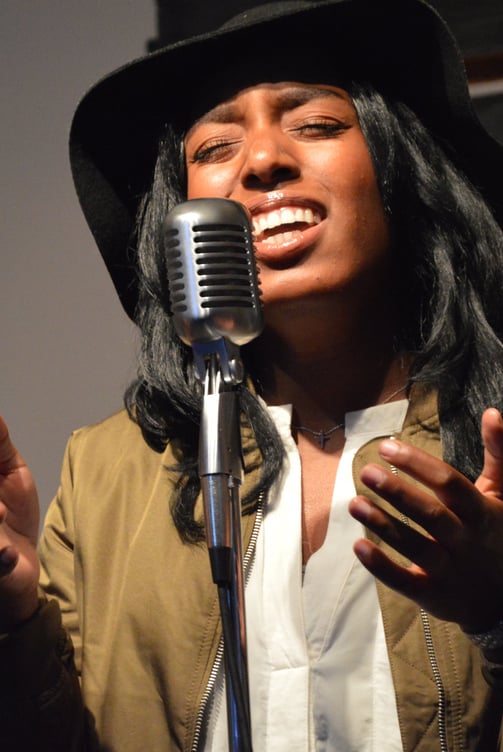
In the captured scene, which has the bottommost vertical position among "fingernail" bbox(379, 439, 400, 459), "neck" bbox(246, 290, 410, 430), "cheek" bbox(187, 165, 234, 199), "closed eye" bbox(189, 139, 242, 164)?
"neck" bbox(246, 290, 410, 430)

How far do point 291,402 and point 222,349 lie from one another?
2.68 ft

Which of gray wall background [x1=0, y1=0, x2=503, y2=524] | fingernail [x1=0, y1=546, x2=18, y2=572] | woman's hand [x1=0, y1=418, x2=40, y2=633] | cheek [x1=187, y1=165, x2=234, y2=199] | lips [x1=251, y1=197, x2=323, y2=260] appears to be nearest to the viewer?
fingernail [x1=0, y1=546, x2=18, y2=572]

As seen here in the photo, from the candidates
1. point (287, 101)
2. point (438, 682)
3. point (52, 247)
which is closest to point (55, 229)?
point (52, 247)

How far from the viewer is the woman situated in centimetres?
176

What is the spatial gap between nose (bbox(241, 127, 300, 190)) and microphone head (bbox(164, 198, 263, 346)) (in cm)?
63

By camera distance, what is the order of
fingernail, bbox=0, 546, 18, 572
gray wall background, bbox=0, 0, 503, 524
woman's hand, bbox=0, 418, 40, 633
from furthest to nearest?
gray wall background, bbox=0, 0, 503, 524
woman's hand, bbox=0, 418, 40, 633
fingernail, bbox=0, 546, 18, 572

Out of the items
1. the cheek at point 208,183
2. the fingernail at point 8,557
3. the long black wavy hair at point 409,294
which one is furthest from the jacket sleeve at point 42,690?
the cheek at point 208,183

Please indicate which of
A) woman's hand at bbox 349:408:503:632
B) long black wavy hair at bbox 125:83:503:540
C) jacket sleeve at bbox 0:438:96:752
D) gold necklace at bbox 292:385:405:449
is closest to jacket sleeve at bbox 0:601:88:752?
jacket sleeve at bbox 0:438:96:752

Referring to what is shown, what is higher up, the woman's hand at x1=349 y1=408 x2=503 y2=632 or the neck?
the woman's hand at x1=349 y1=408 x2=503 y2=632

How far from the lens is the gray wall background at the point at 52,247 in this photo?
8.21 ft

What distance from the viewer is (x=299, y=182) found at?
1959mm

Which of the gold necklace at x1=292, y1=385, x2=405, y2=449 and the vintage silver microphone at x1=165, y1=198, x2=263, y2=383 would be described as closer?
the vintage silver microphone at x1=165, y1=198, x2=263, y2=383

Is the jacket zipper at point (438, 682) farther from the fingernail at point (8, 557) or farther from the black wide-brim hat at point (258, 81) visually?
the black wide-brim hat at point (258, 81)

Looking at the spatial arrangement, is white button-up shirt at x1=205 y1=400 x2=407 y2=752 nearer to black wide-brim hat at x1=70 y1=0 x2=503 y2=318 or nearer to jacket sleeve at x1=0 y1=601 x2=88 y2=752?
jacket sleeve at x1=0 y1=601 x2=88 y2=752
